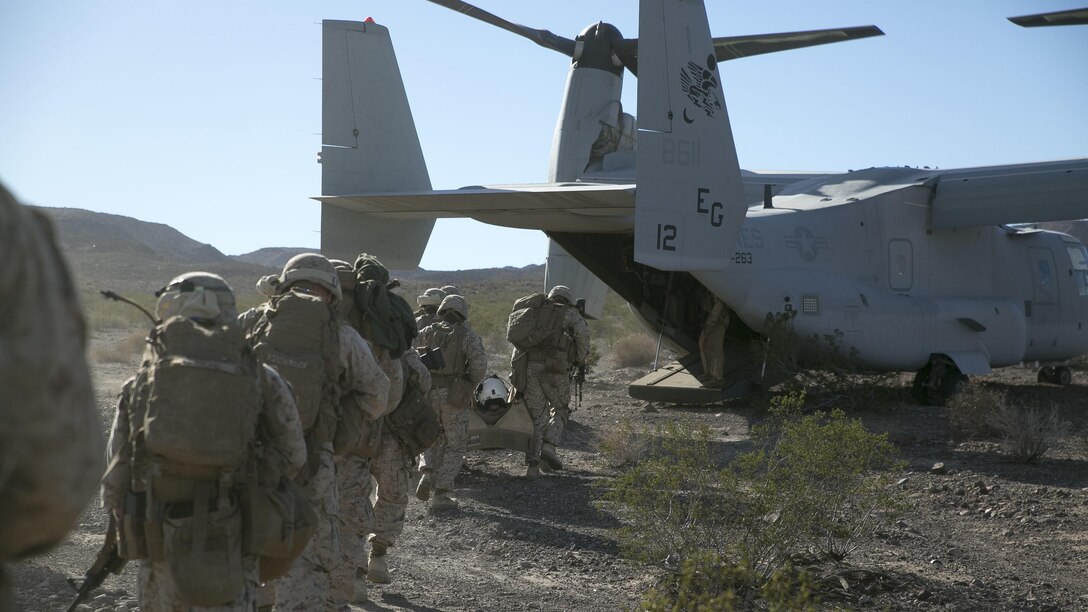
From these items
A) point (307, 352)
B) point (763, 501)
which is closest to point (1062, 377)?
point (763, 501)

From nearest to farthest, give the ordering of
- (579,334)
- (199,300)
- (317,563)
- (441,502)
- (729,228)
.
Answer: (199,300) → (317,563) → (441,502) → (579,334) → (729,228)

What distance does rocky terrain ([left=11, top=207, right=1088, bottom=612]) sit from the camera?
21.5 feet

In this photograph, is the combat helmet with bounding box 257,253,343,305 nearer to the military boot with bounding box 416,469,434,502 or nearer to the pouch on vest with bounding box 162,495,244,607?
the pouch on vest with bounding box 162,495,244,607

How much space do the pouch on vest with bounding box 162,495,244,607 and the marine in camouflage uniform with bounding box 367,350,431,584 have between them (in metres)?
3.06

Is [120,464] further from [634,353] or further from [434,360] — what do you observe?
[634,353]

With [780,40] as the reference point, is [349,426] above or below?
below

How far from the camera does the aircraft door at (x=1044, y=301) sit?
16.7 m

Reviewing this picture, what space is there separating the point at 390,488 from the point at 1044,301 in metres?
13.2

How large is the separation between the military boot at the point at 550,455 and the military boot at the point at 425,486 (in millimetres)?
2148

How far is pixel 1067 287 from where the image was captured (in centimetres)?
1694

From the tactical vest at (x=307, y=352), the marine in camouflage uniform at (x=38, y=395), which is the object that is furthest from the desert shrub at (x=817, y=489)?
the marine in camouflage uniform at (x=38, y=395)

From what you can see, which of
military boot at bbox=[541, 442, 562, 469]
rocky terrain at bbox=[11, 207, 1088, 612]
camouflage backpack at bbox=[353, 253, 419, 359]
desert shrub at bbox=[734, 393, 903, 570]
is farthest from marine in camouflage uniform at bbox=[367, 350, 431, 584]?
military boot at bbox=[541, 442, 562, 469]

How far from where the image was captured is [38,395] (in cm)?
157

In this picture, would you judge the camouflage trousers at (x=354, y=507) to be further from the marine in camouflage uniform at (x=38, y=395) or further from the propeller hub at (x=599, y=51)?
the propeller hub at (x=599, y=51)
